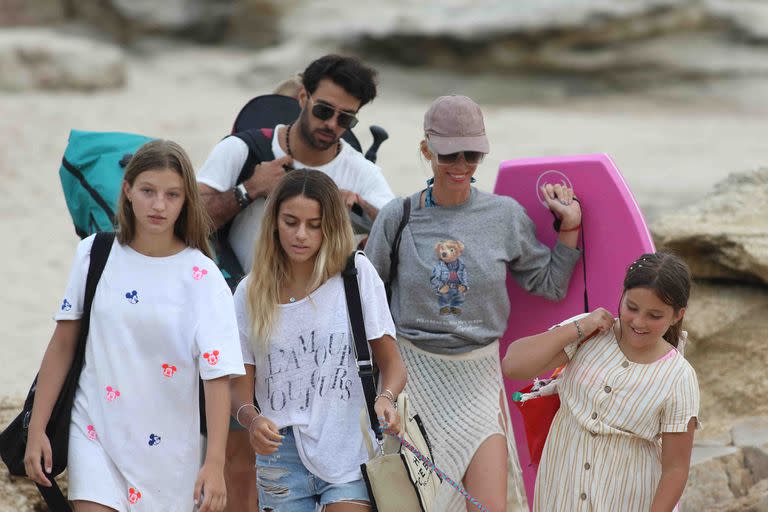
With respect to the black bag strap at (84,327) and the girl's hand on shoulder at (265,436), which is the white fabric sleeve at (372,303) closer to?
the girl's hand on shoulder at (265,436)

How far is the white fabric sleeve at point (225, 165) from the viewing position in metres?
3.85

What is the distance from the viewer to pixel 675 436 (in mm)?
3049

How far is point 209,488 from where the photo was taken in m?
2.88

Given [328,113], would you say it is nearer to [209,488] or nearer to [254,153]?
[254,153]

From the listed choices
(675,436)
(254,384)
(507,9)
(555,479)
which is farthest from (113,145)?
(507,9)

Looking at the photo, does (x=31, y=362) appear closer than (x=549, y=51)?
Yes

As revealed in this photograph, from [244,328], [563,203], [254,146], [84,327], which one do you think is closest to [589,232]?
[563,203]

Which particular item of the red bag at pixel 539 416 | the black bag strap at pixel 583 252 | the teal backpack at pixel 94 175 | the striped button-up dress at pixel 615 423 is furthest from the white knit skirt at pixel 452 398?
the teal backpack at pixel 94 175

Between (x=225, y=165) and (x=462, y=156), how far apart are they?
0.93 m

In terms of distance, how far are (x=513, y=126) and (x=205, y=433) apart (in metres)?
10.4

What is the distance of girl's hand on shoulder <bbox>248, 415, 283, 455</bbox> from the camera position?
2.94m

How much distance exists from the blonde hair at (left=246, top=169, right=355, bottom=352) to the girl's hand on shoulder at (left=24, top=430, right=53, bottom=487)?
650 millimetres

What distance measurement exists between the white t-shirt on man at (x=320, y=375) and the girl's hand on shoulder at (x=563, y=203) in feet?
3.05

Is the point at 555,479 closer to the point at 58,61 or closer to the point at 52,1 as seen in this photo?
the point at 58,61
